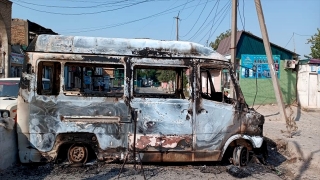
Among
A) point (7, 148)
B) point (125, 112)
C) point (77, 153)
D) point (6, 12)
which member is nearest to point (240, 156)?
point (125, 112)

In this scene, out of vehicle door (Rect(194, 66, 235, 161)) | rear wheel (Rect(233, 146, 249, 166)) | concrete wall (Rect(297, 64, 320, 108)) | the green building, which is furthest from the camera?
the green building

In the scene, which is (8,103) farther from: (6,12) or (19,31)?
(19,31)

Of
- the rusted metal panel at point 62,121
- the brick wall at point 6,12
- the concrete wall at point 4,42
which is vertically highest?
the brick wall at point 6,12

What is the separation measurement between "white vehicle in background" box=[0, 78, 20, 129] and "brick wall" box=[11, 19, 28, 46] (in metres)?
18.5

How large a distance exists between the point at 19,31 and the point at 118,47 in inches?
908

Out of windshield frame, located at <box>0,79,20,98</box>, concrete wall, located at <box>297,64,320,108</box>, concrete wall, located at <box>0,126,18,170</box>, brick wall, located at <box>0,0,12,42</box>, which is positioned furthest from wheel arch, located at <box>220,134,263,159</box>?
brick wall, located at <box>0,0,12,42</box>

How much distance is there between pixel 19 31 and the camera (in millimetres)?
25516

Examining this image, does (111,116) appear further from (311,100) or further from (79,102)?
(311,100)

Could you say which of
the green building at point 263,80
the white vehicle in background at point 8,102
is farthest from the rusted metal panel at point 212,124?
the green building at point 263,80

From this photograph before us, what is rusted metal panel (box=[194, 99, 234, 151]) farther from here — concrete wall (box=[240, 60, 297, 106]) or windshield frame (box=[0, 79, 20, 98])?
concrete wall (box=[240, 60, 297, 106])

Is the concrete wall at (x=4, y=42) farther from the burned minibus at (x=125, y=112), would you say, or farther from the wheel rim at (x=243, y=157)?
the wheel rim at (x=243, y=157)

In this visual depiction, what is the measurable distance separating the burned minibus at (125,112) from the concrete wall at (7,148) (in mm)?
142

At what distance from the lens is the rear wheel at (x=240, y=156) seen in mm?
5895

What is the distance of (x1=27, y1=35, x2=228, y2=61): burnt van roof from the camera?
5.40 m
